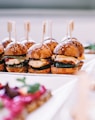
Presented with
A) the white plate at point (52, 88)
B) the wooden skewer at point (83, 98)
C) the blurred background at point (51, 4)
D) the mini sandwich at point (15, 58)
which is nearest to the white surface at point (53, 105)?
the white plate at point (52, 88)

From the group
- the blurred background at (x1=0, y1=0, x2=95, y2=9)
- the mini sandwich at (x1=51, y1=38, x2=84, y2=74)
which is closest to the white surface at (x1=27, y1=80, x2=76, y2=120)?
the mini sandwich at (x1=51, y1=38, x2=84, y2=74)

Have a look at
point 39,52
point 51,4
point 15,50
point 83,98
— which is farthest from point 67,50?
point 51,4

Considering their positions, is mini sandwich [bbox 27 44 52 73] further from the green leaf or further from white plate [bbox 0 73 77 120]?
the green leaf

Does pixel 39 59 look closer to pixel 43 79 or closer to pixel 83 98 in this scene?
pixel 43 79

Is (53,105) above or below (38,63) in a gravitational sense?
below

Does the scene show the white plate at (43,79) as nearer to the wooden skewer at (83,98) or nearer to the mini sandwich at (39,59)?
the mini sandwich at (39,59)

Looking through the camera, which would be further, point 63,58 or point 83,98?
point 63,58

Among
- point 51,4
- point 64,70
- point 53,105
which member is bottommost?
point 53,105

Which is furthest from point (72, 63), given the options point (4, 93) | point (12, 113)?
point (12, 113)
